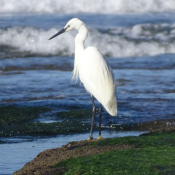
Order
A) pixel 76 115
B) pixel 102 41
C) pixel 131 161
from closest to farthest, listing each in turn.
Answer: pixel 131 161 → pixel 76 115 → pixel 102 41

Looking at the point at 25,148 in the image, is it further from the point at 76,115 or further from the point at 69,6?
the point at 69,6

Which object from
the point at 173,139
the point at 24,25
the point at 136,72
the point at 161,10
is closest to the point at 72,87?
the point at 136,72

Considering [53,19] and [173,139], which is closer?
[173,139]

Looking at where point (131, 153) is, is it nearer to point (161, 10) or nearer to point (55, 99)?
point (55, 99)

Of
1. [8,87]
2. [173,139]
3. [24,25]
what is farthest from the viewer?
[24,25]

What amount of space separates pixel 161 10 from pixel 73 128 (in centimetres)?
1995

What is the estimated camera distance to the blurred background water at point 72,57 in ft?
29.4

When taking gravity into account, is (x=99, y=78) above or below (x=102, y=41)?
above

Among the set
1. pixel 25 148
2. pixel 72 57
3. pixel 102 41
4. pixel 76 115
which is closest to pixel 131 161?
pixel 25 148

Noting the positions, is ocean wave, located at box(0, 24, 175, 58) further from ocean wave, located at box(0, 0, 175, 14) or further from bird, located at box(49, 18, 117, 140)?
bird, located at box(49, 18, 117, 140)

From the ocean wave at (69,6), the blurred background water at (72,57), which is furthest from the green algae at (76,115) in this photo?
the ocean wave at (69,6)

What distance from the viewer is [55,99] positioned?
999cm

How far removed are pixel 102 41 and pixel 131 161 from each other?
49.4 ft

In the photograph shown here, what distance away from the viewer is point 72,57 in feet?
56.0
